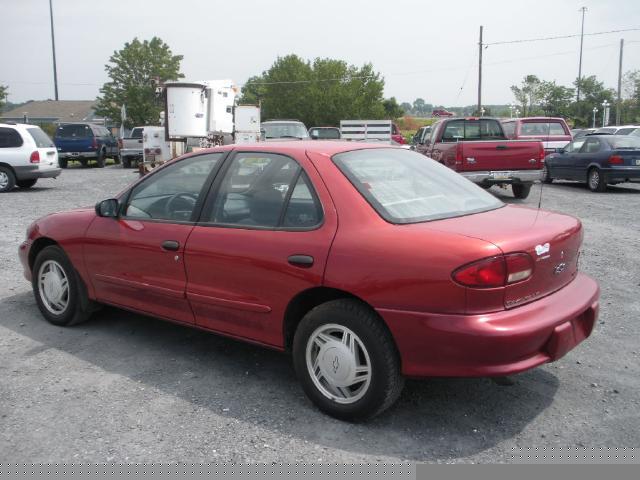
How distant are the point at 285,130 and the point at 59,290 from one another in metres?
14.6

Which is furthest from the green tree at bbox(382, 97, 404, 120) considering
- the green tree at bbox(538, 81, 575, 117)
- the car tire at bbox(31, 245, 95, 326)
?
the car tire at bbox(31, 245, 95, 326)

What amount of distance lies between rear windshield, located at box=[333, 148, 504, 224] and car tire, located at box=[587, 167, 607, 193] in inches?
485

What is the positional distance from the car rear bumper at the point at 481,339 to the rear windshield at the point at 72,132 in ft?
85.1

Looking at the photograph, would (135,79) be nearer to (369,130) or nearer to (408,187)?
(369,130)

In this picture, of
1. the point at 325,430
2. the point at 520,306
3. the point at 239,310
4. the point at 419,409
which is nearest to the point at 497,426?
the point at 419,409

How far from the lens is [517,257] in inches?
125

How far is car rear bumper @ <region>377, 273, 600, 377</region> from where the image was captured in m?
3.04

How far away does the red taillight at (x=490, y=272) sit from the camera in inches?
120

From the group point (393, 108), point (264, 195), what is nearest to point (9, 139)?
point (264, 195)

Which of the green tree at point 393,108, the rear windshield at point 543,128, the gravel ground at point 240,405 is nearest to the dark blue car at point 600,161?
the rear windshield at point 543,128

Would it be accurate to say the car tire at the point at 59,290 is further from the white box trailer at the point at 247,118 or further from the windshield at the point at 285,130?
the white box trailer at the point at 247,118

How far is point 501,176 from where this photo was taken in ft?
40.5

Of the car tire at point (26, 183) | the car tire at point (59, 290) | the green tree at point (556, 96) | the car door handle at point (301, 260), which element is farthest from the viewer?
the green tree at point (556, 96)

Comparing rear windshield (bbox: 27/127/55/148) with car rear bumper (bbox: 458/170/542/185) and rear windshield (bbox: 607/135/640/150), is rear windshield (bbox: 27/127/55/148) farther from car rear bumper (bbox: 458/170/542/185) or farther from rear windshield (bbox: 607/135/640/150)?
rear windshield (bbox: 607/135/640/150)
